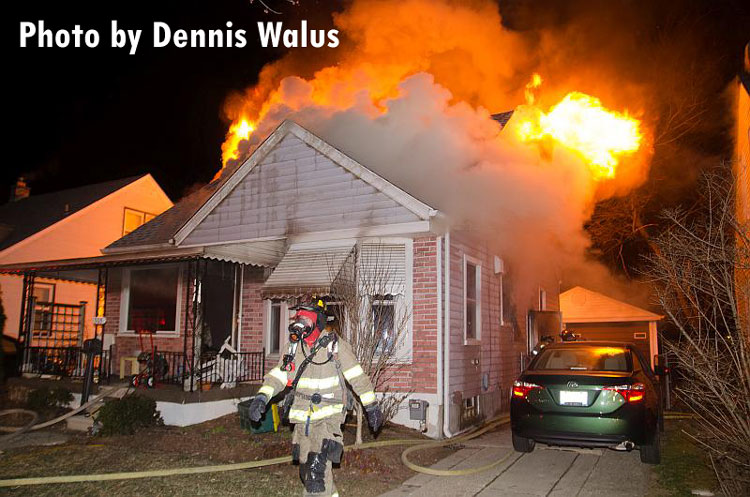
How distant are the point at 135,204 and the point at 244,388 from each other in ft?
51.3

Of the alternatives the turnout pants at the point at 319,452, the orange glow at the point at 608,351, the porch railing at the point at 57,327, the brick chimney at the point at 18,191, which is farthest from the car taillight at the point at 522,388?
the brick chimney at the point at 18,191

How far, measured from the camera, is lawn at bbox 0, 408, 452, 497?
19.8 feet

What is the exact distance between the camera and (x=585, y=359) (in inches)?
308

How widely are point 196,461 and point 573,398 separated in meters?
4.64

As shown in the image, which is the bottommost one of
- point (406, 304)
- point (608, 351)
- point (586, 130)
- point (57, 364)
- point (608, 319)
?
point (57, 364)

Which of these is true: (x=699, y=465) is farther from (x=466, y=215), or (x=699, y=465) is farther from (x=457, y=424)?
(x=466, y=215)

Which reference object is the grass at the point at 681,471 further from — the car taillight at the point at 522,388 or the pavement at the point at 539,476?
the car taillight at the point at 522,388

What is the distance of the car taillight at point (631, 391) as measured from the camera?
6.71 meters

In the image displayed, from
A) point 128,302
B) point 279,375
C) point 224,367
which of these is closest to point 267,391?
point 279,375

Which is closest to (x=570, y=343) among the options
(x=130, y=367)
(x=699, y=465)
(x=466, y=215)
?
(x=699, y=465)

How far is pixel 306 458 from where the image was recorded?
5.07 m

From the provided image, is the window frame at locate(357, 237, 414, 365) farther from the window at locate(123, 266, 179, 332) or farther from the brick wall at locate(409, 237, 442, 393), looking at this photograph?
the window at locate(123, 266, 179, 332)

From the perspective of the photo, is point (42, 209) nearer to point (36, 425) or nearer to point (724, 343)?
point (36, 425)

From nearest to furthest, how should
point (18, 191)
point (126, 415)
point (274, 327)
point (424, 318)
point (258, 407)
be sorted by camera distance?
point (258, 407) → point (126, 415) → point (424, 318) → point (274, 327) → point (18, 191)
